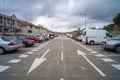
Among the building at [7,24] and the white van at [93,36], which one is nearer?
the white van at [93,36]

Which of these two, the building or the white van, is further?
the building

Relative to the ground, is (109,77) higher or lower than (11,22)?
lower

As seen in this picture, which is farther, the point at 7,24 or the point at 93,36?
the point at 7,24

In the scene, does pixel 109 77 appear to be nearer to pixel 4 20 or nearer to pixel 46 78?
pixel 46 78

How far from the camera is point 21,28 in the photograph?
92.2 m

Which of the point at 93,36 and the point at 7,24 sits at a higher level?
the point at 7,24

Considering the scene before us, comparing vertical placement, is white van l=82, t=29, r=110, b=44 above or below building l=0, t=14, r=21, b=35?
below

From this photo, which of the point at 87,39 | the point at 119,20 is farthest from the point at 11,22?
the point at 87,39

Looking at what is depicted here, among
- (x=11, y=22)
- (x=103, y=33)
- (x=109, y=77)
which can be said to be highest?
(x=11, y=22)

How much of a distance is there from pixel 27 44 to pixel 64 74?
57.0 feet

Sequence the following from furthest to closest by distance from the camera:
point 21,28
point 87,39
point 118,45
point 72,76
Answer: point 21,28 < point 87,39 < point 118,45 < point 72,76

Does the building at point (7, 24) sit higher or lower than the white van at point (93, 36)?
higher

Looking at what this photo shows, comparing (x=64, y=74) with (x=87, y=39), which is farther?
(x=87, y=39)

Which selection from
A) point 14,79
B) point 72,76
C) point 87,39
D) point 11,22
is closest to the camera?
point 14,79
